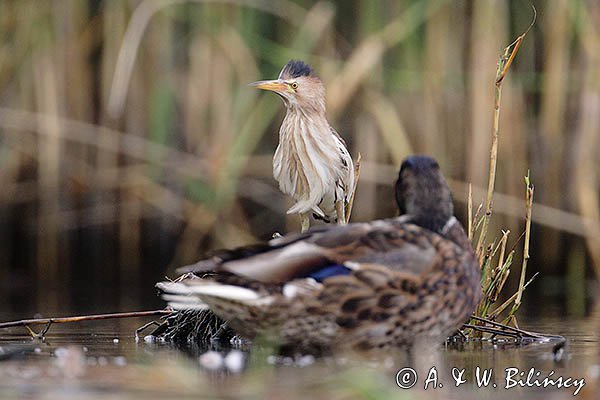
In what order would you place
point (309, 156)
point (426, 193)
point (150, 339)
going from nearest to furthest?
point (426, 193) < point (150, 339) < point (309, 156)

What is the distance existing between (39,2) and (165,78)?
1354 mm

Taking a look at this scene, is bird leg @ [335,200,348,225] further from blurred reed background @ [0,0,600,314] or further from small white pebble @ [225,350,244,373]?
blurred reed background @ [0,0,600,314]

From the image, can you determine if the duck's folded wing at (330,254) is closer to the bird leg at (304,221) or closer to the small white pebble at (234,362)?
the small white pebble at (234,362)

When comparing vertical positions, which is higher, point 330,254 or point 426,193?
point 426,193

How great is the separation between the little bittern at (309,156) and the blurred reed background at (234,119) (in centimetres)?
292

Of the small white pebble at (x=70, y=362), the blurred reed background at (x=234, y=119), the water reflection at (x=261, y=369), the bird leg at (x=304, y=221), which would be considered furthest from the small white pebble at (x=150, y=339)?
the blurred reed background at (x=234, y=119)

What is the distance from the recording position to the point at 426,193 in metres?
5.34

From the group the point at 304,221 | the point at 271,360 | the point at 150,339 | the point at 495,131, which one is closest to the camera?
the point at 271,360

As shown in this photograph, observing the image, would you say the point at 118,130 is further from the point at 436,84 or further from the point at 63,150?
the point at 436,84

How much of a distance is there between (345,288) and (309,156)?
7.88 ft

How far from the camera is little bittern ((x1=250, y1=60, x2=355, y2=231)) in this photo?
23.8 ft

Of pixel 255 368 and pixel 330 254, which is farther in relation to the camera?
pixel 330 254

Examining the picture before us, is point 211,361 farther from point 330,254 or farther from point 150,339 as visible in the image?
point 150,339

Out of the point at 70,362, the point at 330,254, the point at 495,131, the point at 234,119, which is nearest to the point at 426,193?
the point at 330,254
